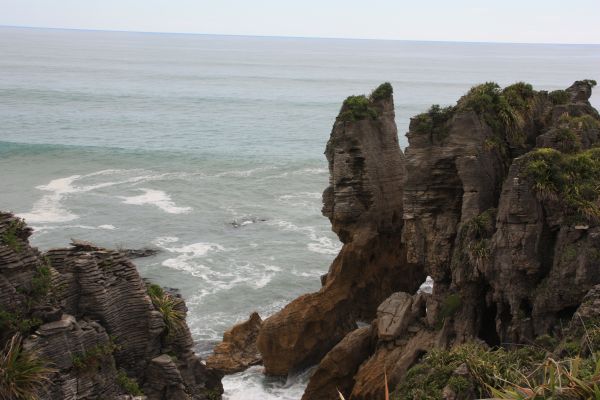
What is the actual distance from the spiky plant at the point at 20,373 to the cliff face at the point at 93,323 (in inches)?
10.4

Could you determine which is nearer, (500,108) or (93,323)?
(93,323)

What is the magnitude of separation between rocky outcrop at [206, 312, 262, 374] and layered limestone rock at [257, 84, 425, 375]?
1423 millimetres

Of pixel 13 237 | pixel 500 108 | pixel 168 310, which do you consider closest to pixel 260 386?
pixel 168 310

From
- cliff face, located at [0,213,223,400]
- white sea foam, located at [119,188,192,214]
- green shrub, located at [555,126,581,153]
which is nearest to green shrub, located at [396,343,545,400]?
cliff face, located at [0,213,223,400]

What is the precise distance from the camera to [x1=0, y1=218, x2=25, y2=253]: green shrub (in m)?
20.8

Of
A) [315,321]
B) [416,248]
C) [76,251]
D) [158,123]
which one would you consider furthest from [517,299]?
[158,123]

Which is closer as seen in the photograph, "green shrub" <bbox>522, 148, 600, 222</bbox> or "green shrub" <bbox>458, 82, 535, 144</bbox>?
"green shrub" <bbox>522, 148, 600, 222</bbox>

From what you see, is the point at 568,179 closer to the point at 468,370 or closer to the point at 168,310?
the point at 468,370

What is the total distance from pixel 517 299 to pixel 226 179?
52334 millimetres

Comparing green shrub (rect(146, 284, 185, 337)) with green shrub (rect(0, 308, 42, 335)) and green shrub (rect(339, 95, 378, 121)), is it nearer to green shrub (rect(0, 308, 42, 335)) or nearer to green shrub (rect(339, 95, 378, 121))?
green shrub (rect(0, 308, 42, 335))

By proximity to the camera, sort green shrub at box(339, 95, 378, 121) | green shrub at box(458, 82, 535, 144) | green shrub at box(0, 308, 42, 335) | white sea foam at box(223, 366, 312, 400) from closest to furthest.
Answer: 1. green shrub at box(0, 308, 42, 335)
2. green shrub at box(458, 82, 535, 144)
3. white sea foam at box(223, 366, 312, 400)
4. green shrub at box(339, 95, 378, 121)

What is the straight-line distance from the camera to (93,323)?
22.3 m

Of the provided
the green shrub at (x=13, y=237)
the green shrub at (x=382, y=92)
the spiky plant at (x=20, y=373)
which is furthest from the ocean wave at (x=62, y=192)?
the spiky plant at (x=20, y=373)

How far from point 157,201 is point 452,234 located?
40.7 meters
